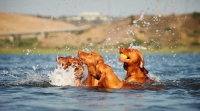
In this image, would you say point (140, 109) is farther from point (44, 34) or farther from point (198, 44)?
point (198, 44)

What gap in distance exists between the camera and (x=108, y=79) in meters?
11.6

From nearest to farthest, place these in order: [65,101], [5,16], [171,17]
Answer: [65,101] < [171,17] < [5,16]

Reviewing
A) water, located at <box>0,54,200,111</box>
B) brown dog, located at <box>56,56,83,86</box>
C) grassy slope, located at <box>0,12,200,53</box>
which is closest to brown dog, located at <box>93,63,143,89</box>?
water, located at <box>0,54,200,111</box>

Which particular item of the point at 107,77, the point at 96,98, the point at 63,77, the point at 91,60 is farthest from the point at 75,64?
the point at 96,98

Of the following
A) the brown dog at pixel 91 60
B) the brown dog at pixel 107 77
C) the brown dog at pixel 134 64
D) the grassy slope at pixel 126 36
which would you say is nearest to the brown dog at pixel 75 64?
the brown dog at pixel 91 60

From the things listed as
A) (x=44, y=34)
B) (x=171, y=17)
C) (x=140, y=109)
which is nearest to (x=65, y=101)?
(x=140, y=109)

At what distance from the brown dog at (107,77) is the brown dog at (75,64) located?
108 centimetres

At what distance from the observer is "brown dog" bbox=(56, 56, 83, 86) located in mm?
13055

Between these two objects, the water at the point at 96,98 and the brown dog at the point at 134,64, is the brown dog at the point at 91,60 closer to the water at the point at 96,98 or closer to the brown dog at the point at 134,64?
the water at the point at 96,98

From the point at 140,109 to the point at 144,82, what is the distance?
160 inches

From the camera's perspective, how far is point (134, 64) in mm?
13391

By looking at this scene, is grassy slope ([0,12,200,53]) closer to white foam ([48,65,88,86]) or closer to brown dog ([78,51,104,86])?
white foam ([48,65,88,86])

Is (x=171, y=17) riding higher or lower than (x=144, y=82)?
higher

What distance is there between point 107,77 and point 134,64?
205 cm
